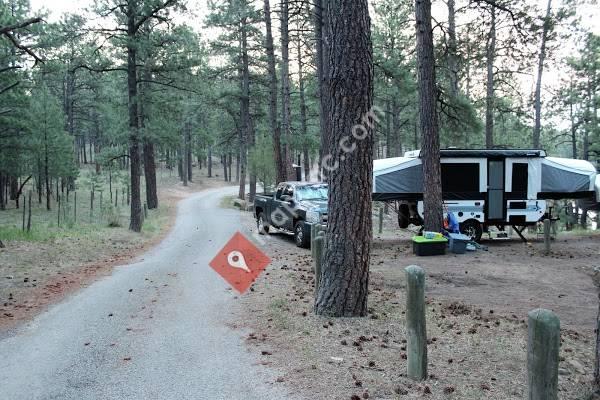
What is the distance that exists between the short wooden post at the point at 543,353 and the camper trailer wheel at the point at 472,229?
40.5 ft

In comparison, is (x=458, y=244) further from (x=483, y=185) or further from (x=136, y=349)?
(x=136, y=349)

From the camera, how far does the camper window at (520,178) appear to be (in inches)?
603

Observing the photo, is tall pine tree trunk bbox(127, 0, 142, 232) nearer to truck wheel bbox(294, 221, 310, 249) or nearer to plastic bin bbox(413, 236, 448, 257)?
truck wheel bbox(294, 221, 310, 249)

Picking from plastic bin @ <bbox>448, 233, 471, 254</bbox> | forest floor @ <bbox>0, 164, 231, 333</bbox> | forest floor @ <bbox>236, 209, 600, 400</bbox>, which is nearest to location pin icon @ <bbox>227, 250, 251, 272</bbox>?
forest floor @ <bbox>236, 209, 600, 400</bbox>

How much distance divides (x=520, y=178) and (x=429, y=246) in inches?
205

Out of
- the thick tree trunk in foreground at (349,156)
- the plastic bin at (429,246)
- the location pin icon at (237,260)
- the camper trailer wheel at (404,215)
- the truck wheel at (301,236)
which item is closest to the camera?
the thick tree trunk in foreground at (349,156)

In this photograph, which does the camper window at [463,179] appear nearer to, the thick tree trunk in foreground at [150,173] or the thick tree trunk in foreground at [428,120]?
the thick tree trunk in foreground at [428,120]

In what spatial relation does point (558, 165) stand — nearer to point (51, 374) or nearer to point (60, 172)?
point (51, 374)

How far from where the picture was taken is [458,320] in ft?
21.2

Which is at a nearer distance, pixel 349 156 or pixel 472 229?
pixel 349 156

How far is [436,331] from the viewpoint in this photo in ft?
19.3

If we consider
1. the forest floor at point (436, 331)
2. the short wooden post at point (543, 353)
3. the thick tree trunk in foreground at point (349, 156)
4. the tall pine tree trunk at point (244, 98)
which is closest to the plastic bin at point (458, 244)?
the forest floor at point (436, 331)

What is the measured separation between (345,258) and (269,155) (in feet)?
82.1

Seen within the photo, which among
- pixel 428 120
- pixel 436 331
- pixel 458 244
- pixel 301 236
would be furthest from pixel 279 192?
pixel 436 331
